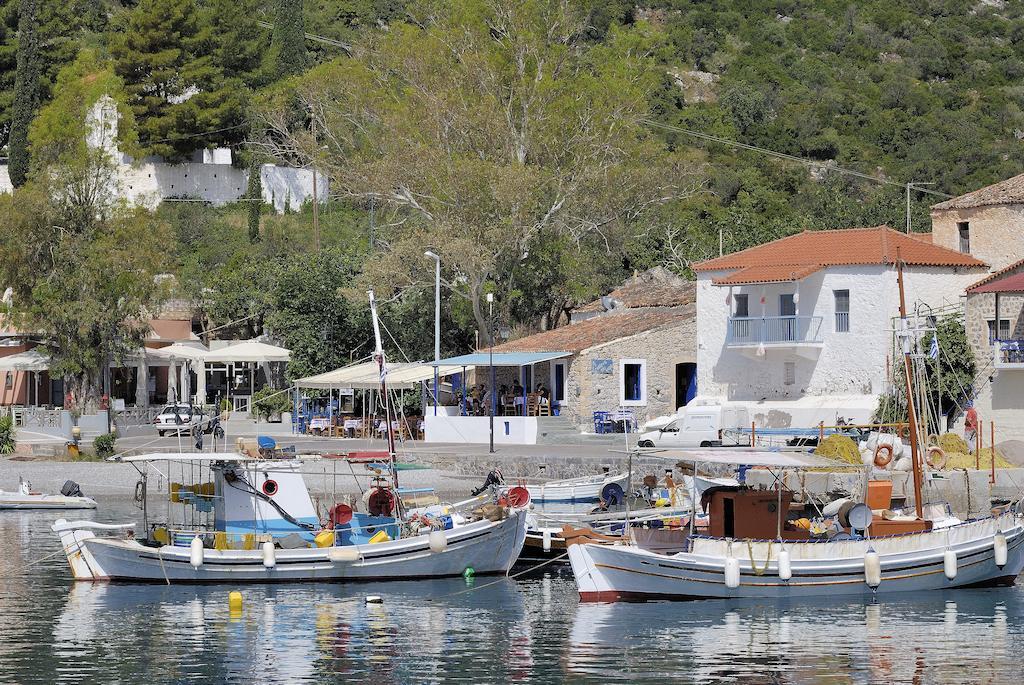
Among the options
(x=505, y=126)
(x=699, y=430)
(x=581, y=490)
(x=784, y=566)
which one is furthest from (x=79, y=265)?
(x=784, y=566)

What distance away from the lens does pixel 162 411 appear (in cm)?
5894

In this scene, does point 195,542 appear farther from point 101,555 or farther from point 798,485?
point 798,485

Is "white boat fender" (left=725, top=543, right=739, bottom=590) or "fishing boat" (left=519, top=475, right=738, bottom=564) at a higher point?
"fishing boat" (left=519, top=475, right=738, bottom=564)

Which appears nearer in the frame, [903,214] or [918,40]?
[903,214]

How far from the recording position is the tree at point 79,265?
55375 mm

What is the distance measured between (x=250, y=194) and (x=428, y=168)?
100ft

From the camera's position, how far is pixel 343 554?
1155 inches

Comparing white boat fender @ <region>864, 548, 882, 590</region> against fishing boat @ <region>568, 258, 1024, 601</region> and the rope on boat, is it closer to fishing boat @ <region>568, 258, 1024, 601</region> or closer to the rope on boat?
fishing boat @ <region>568, 258, 1024, 601</region>

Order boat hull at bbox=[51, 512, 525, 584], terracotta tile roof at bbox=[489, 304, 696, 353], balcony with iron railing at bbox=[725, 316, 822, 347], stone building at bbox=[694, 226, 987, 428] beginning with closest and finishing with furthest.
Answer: boat hull at bbox=[51, 512, 525, 584]
stone building at bbox=[694, 226, 987, 428]
balcony with iron railing at bbox=[725, 316, 822, 347]
terracotta tile roof at bbox=[489, 304, 696, 353]

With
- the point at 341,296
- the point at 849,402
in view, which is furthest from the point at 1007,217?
the point at 341,296

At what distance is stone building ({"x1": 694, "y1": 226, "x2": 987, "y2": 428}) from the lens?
160ft

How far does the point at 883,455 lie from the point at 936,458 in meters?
1.96

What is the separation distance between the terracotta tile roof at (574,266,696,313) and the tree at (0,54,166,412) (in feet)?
53.3

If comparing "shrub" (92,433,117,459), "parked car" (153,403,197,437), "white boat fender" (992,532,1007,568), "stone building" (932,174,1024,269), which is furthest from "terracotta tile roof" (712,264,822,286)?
"white boat fender" (992,532,1007,568)
